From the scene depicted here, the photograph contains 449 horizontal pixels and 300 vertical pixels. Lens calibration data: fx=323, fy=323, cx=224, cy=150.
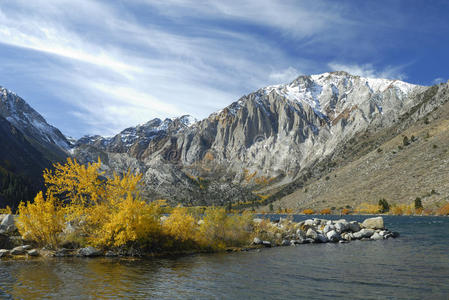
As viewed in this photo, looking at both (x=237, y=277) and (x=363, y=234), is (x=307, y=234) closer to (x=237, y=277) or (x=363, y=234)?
(x=363, y=234)

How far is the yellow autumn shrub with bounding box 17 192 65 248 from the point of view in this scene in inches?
1243

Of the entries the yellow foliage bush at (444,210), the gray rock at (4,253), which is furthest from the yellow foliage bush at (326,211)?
the gray rock at (4,253)

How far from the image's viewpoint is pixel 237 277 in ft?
75.8

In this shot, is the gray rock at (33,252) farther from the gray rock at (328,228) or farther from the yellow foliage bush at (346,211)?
the yellow foliage bush at (346,211)

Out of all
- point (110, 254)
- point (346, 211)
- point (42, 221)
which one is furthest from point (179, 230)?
point (346, 211)

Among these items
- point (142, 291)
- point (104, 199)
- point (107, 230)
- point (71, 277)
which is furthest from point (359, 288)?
point (104, 199)

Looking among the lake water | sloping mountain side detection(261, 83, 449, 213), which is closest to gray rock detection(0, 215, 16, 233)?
the lake water

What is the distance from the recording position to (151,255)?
31641mm

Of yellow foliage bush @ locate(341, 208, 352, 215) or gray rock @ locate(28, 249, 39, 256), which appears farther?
yellow foliage bush @ locate(341, 208, 352, 215)

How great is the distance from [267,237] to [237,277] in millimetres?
20293

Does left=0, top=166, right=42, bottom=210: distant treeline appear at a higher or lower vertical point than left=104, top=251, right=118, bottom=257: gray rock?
higher

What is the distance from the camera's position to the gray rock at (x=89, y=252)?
3086 centimetres

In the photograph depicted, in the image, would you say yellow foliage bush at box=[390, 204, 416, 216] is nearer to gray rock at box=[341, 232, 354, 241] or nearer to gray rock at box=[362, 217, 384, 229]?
gray rock at box=[362, 217, 384, 229]

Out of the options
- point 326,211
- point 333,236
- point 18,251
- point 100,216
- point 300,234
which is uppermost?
point 100,216
